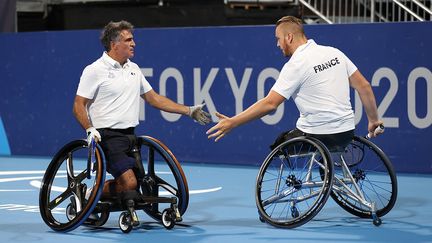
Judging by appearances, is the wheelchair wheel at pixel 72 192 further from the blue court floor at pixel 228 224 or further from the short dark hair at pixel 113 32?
the short dark hair at pixel 113 32

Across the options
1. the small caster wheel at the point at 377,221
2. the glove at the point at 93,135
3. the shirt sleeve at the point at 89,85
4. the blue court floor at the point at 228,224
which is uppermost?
the shirt sleeve at the point at 89,85

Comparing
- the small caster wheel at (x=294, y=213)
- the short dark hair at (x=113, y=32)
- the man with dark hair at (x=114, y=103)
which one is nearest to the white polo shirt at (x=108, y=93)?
the man with dark hair at (x=114, y=103)

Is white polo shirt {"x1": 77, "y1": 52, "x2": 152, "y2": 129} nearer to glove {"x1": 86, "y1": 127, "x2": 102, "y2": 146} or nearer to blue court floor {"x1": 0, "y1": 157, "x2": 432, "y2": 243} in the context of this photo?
glove {"x1": 86, "y1": 127, "x2": 102, "y2": 146}

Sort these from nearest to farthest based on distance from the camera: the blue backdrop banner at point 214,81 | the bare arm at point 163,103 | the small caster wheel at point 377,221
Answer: the small caster wheel at point 377,221, the bare arm at point 163,103, the blue backdrop banner at point 214,81

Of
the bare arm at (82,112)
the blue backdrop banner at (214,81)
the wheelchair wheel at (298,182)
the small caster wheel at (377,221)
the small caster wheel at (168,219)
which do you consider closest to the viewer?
the wheelchair wheel at (298,182)

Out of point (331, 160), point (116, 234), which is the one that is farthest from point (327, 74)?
point (116, 234)

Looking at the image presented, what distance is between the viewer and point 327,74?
812cm

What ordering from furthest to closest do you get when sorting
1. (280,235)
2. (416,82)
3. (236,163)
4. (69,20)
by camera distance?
1. (69,20)
2. (236,163)
3. (416,82)
4. (280,235)

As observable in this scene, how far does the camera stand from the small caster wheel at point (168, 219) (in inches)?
315

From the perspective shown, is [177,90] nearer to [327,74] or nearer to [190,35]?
[190,35]

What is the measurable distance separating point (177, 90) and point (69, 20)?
574 centimetres

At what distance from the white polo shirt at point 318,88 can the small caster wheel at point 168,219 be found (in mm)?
1272

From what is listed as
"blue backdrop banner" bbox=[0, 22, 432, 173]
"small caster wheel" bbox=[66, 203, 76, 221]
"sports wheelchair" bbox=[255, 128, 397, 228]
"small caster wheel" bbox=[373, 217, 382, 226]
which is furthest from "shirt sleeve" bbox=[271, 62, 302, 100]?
"blue backdrop banner" bbox=[0, 22, 432, 173]

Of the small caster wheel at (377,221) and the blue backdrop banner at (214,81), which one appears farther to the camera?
the blue backdrop banner at (214,81)
